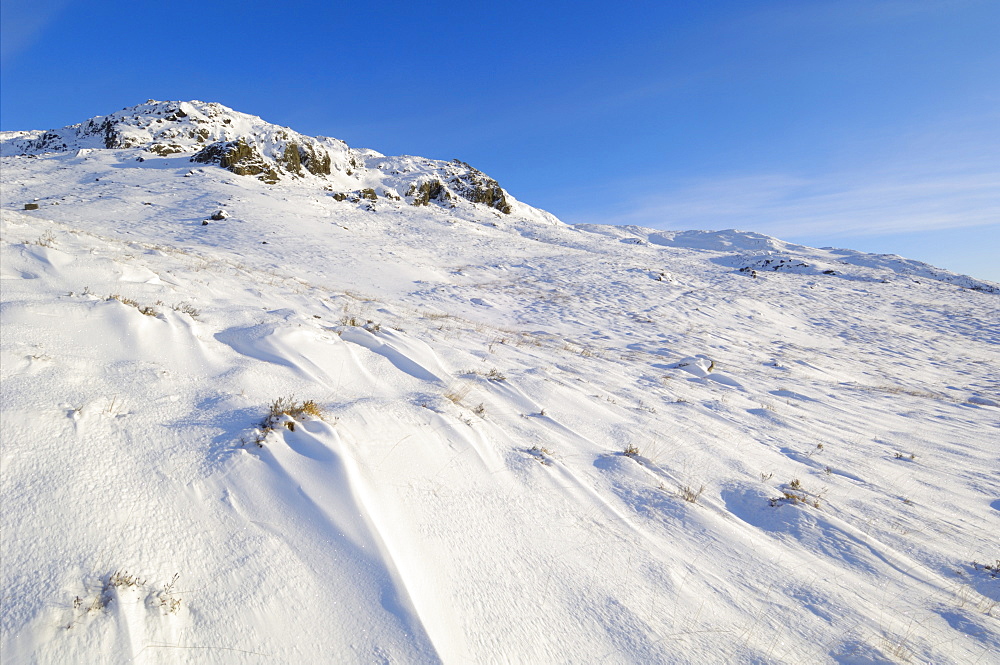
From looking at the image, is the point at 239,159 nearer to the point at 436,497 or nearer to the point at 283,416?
the point at 283,416

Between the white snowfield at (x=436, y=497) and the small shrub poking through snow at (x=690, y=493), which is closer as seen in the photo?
the white snowfield at (x=436, y=497)

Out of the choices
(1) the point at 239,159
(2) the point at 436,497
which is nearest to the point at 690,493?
(2) the point at 436,497

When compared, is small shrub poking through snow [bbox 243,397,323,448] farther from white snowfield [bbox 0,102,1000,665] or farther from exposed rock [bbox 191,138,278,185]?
exposed rock [bbox 191,138,278,185]

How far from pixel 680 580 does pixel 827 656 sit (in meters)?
0.62

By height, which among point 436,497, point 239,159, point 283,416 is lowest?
point 436,497

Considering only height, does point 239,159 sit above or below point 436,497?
above

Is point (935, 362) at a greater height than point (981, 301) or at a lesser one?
lesser

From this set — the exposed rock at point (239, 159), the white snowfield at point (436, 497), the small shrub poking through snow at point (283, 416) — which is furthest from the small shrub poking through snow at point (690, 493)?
the exposed rock at point (239, 159)

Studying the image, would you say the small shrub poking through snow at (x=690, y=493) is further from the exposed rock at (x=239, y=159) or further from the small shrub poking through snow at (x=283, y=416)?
the exposed rock at (x=239, y=159)

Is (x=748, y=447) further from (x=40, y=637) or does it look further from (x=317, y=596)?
(x=40, y=637)

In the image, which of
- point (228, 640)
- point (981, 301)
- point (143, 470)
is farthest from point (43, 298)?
point (981, 301)

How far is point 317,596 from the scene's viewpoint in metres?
1.66

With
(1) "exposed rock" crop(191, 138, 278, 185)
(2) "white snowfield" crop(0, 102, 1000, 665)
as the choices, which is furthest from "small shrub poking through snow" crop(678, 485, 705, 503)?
(1) "exposed rock" crop(191, 138, 278, 185)

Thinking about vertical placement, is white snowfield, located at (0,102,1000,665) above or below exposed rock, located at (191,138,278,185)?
below
